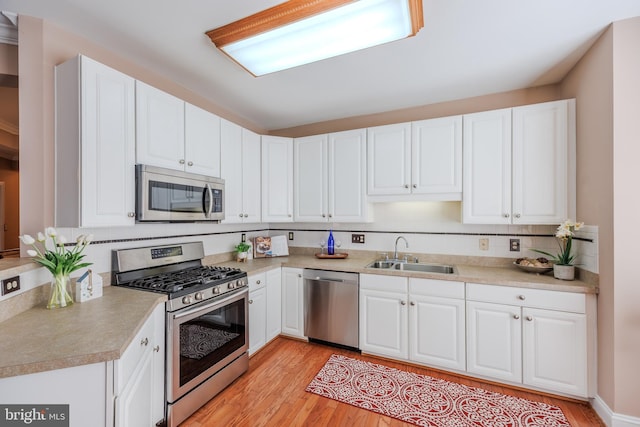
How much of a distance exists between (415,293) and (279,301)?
1.42 metres

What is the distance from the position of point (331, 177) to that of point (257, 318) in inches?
65.2

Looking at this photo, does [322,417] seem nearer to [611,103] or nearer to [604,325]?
[604,325]

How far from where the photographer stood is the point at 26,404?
Result: 102cm

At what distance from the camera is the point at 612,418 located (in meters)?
1.71

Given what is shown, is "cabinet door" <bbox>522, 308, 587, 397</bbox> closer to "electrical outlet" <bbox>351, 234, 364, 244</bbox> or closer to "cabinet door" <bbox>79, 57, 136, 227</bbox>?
"electrical outlet" <bbox>351, 234, 364, 244</bbox>

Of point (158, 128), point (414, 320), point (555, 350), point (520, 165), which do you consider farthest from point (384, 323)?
point (158, 128)

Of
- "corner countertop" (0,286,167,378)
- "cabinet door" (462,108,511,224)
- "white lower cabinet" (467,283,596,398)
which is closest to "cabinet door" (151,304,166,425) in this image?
"corner countertop" (0,286,167,378)

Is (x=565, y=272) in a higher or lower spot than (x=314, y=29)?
lower

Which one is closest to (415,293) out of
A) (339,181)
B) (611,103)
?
(339,181)

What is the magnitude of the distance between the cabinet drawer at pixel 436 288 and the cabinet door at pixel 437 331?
35mm

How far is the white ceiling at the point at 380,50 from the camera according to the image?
1564 millimetres

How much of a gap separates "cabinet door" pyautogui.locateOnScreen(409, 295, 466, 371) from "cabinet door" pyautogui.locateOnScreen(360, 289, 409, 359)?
0.08 meters

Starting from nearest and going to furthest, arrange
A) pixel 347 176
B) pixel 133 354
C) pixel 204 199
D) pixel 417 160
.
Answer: pixel 133 354
pixel 204 199
pixel 417 160
pixel 347 176

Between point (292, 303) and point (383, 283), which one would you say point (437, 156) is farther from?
point (292, 303)
